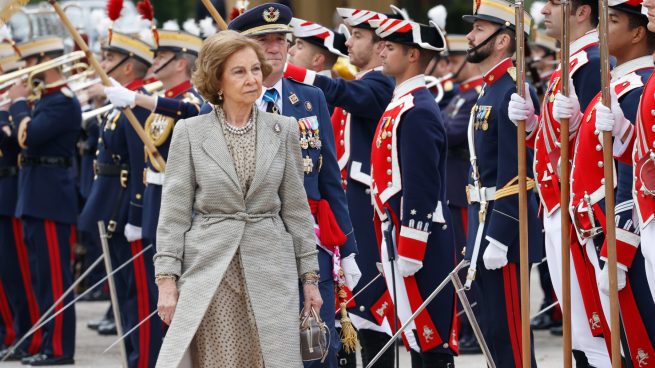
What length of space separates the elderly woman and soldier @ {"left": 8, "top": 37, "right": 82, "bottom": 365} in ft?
17.0

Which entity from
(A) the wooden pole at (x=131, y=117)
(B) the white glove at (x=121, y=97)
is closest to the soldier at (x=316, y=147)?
(A) the wooden pole at (x=131, y=117)

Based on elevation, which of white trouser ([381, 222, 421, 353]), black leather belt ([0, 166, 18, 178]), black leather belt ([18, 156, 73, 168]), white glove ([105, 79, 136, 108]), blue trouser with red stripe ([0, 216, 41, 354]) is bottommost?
blue trouser with red stripe ([0, 216, 41, 354])

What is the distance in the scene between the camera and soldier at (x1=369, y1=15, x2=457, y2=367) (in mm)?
7348

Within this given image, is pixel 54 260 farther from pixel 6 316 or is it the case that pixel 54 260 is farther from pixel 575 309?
pixel 575 309

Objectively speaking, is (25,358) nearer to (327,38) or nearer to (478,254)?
(327,38)

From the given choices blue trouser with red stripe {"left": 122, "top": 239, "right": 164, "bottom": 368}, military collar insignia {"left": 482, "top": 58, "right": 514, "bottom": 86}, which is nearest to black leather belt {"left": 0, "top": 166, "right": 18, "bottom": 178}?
blue trouser with red stripe {"left": 122, "top": 239, "right": 164, "bottom": 368}

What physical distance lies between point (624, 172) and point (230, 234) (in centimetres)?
165

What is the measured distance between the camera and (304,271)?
5680mm

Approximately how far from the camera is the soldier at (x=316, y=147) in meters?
6.20

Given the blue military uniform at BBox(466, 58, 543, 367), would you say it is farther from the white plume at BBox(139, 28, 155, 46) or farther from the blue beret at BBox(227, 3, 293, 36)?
the white plume at BBox(139, 28, 155, 46)

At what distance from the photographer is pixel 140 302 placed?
962cm

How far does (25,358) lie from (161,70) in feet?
8.25

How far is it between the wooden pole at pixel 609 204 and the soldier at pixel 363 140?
230 centimetres

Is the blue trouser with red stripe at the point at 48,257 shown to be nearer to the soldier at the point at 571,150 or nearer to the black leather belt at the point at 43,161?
the black leather belt at the point at 43,161
